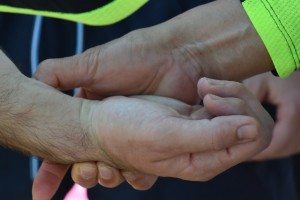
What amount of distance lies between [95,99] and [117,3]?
194 millimetres

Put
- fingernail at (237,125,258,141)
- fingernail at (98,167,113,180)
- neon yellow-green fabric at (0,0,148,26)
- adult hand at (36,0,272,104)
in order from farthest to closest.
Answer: neon yellow-green fabric at (0,0,148,26)
adult hand at (36,0,272,104)
fingernail at (98,167,113,180)
fingernail at (237,125,258,141)

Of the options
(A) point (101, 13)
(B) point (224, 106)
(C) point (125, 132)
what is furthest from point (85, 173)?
(A) point (101, 13)

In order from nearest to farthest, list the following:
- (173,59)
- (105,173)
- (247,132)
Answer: (247,132) → (105,173) → (173,59)

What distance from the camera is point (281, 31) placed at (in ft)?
3.45

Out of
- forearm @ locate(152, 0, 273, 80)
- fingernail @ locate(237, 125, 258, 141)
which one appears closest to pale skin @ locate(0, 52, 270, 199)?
fingernail @ locate(237, 125, 258, 141)

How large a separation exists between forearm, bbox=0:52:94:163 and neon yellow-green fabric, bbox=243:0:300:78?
0.99 ft

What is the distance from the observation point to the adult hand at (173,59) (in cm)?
108

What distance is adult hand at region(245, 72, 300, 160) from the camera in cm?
112

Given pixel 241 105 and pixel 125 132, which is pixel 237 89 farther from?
pixel 125 132

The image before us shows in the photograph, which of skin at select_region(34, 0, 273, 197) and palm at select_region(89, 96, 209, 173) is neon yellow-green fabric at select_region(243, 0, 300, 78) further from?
palm at select_region(89, 96, 209, 173)

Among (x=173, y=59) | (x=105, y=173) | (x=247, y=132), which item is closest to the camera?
(x=247, y=132)

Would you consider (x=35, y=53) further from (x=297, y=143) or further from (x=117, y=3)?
(x=297, y=143)

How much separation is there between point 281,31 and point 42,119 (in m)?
0.38

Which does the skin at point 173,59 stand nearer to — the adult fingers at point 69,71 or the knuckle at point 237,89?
the adult fingers at point 69,71
